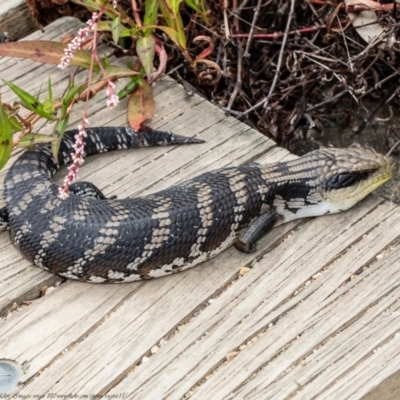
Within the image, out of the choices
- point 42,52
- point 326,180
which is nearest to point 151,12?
point 42,52

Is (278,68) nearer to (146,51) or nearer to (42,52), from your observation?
(146,51)

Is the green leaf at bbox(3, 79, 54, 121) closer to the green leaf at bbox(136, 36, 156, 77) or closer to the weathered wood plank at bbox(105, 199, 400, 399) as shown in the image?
the green leaf at bbox(136, 36, 156, 77)

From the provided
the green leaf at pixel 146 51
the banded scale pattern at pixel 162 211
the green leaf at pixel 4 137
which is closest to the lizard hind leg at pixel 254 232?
the banded scale pattern at pixel 162 211

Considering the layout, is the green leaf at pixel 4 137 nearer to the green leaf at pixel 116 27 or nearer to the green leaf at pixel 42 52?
the green leaf at pixel 42 52

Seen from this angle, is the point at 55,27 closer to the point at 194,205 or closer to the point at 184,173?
the point at 184,173

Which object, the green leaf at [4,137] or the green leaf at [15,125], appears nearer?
the green leaf at [4,137]

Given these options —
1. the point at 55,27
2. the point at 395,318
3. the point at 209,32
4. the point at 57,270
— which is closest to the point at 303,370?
the point at 395,318
